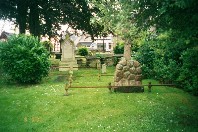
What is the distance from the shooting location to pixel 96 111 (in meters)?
13.5

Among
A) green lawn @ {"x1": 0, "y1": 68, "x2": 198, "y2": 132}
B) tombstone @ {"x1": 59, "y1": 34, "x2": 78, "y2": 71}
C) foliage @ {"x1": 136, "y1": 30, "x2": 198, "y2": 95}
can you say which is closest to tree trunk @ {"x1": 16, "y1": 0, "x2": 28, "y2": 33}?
tombstone @ {"x1": 59, "y1": 34, "x2": 78, "y2": 71}

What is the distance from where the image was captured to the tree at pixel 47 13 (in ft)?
99.7

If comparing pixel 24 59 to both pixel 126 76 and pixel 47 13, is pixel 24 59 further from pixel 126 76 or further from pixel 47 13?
pixel 47 13

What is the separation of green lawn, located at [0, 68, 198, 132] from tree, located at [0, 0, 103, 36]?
14109 millimetres

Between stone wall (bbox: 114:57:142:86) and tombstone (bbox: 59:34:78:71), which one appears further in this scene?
tombstone (bbox: 59:34:78:71)

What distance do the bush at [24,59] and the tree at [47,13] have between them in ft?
31.9

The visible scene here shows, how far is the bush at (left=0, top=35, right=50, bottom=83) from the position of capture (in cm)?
2008

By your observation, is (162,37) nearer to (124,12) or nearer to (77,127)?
(124,12)

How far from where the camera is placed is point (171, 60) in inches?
746

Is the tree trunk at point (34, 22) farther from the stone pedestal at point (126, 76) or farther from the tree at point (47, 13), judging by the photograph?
the stone pedestal at point (126, 76)

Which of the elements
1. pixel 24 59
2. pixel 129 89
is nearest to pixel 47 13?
pixel 24 59

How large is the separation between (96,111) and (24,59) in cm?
851

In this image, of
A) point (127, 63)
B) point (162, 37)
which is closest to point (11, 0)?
point (127, 63)

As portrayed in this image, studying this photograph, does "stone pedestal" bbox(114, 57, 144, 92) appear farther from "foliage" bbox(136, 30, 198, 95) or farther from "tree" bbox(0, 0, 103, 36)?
"tree" bbox(0, 0, 103, 36)
